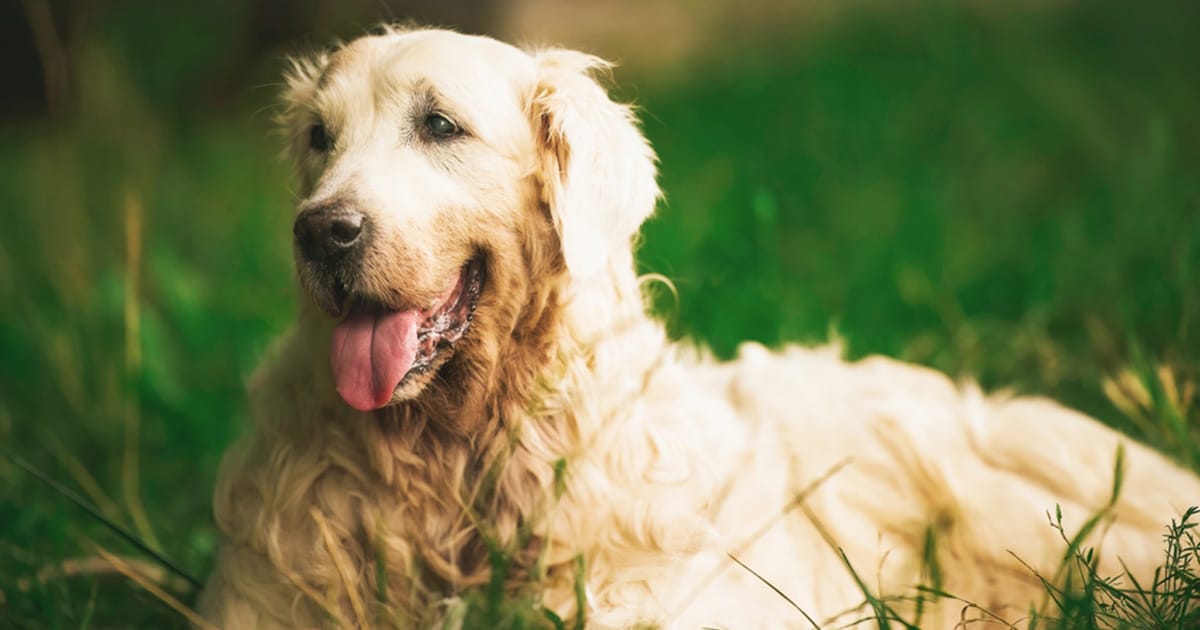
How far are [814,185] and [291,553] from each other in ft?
14.9

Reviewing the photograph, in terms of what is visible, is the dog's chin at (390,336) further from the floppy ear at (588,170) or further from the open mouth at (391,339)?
the floppy ear at (588,170)

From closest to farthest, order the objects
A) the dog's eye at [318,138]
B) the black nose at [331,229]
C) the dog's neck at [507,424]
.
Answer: the black nose at [331,229]
the dog's neck at [507,424]
the dog's eye at [318,138]

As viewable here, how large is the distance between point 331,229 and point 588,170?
61 cm

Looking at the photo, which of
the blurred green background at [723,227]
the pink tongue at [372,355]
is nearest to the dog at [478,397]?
the pink tongue at [372,355]

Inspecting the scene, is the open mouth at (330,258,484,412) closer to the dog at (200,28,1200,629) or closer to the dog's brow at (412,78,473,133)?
the dog at (200,28,1200,629)

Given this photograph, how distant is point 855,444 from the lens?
122 inches

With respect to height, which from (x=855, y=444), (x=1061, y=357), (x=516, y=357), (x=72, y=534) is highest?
(x=1061, y=357)

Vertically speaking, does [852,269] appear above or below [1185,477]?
above

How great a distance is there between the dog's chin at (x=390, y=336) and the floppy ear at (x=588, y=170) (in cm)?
26

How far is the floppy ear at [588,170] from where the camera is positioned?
2455 millimetres

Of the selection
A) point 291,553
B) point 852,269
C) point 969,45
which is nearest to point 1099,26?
point 969,45

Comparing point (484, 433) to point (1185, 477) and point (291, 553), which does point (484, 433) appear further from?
point (1185, 477)

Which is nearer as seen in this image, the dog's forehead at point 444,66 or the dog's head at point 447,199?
the dog's head at point 447,199

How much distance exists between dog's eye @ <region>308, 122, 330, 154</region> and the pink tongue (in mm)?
494
